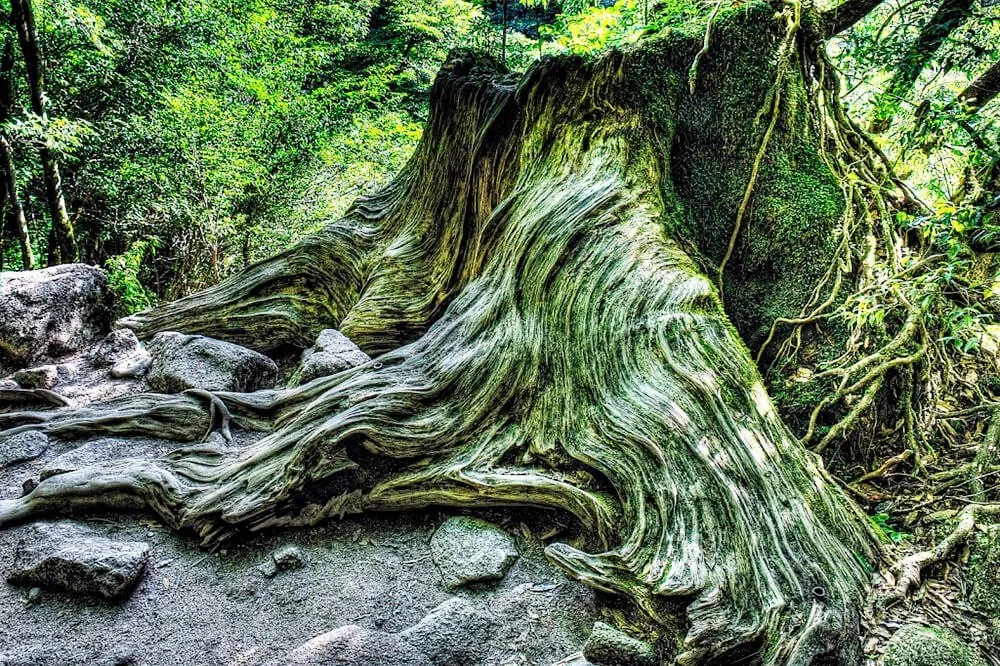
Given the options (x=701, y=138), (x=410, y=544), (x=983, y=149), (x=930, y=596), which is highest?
(x=701, y=138)

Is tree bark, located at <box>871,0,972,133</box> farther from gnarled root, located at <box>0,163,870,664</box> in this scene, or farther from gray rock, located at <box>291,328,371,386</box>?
gray rock, located at <box>291,328,371,386</box>

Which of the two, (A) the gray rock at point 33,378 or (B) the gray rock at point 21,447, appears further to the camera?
(A) the gray rock at point 33,378

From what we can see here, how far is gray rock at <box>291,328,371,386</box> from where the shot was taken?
170 inches

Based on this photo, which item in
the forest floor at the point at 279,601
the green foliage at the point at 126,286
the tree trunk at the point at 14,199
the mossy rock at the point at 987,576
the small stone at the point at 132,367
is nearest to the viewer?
the mossy rock at the point at 987,576

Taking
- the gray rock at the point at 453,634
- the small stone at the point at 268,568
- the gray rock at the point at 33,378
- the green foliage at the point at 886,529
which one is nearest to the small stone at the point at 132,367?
the gray rock at the point at 33,378

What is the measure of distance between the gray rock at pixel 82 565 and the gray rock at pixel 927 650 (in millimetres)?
3101

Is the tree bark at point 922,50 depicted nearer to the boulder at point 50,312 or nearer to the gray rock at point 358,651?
the gray rock at point 358,651

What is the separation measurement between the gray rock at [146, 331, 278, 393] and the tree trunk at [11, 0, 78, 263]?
4040 mm

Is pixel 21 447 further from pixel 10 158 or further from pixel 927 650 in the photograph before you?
pixel 10 158

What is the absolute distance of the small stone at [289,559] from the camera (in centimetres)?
281

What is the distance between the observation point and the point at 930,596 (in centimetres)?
225

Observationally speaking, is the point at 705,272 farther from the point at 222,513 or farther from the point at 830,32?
the point at 222,513

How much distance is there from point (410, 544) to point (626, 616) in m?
1.13

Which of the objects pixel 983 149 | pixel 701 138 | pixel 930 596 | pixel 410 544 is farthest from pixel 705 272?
pixel 410 544
